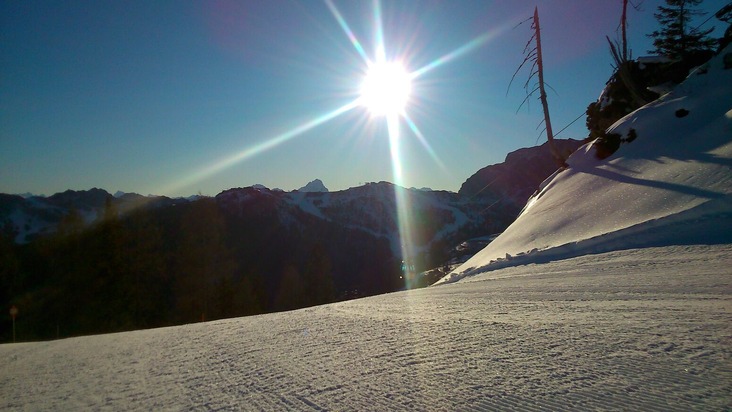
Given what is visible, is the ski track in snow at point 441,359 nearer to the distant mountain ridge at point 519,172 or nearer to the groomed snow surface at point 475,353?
the groomed snow surface at point 475,353

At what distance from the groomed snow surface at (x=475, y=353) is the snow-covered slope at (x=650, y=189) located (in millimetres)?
286

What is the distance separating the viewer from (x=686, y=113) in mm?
12625

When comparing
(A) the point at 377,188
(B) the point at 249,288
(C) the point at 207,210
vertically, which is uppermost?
(A) the point at 377,188

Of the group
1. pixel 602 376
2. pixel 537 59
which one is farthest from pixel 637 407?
pixel 537 59

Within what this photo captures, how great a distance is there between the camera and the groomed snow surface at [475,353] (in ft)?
6.50

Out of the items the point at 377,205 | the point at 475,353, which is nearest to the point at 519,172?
the point at 377,205

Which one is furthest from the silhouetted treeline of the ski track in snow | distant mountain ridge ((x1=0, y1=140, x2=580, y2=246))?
distant mountain ridge ((x1=0, y1=140, x2=580, y2=246))

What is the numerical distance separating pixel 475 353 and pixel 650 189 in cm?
898

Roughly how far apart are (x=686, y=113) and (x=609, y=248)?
884cm

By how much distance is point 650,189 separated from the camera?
9.08 m

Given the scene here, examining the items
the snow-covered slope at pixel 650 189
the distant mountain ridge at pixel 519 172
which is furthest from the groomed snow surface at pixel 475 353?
the distant mountain ridge at pixel 519 172

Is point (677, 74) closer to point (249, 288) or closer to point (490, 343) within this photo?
point (490, 343)

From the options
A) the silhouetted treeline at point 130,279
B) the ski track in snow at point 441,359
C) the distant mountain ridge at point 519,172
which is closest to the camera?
the ski track in snow at point 441,359

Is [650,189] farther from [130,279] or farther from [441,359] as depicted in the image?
[130,279]
